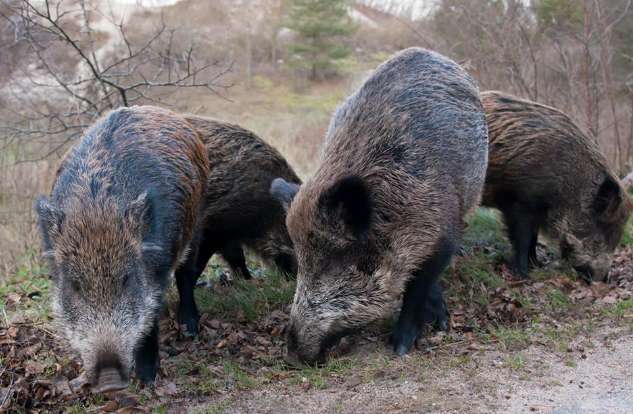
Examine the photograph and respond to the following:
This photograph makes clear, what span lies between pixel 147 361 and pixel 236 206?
1.77 m

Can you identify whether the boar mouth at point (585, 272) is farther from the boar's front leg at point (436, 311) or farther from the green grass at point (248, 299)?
the green grass at point (248, 299)

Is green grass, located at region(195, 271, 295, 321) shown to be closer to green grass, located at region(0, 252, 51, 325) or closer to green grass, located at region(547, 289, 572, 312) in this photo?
green grass, located at region(0, 252, 51, 325)

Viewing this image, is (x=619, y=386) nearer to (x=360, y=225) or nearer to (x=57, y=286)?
(x=360, y=225)

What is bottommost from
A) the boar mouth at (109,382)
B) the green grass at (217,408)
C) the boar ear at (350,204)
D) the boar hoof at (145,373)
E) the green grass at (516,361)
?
the boar hoof at (145,373)

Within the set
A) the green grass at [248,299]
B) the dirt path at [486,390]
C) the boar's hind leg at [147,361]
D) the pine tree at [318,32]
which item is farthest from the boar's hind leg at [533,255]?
the pine tree at [318,32]

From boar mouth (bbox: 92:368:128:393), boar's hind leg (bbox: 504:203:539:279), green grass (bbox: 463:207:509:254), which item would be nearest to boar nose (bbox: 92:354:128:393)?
boar mouth (bbox: 92:368:128:393)

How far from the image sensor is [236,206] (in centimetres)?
570

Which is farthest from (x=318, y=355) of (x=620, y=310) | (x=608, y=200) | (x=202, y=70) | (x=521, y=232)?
(x=202, y=70)

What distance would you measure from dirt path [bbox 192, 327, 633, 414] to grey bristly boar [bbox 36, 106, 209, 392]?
79 centimetres

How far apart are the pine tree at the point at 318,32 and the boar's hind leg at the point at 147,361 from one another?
26419 mm

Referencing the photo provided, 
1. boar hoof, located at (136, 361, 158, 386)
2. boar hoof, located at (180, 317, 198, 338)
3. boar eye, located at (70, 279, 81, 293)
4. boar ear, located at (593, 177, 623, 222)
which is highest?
boar ear, located at (593, 177, 623, 222)

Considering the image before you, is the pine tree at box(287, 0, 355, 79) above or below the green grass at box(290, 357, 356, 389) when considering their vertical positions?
below

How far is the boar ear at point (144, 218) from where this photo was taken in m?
3.80

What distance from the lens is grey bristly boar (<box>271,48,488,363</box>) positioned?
4.28 m
